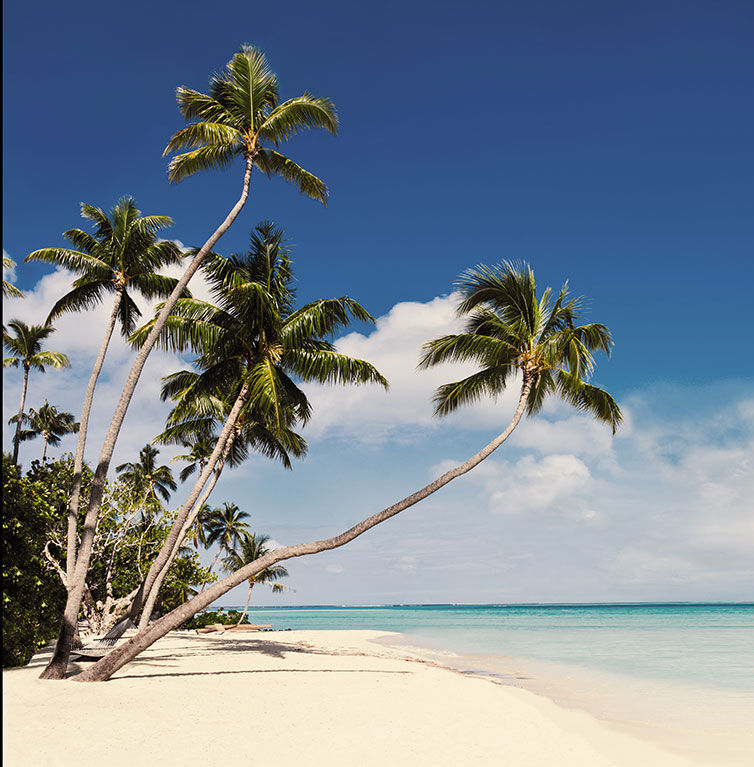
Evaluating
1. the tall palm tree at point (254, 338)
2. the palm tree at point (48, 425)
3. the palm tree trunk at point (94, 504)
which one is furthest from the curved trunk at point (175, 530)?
the palm tree at point (48, 425)

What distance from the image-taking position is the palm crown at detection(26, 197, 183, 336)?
14242 millimetres

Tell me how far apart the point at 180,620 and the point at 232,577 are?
3.83 feet

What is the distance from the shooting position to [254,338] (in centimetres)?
1522

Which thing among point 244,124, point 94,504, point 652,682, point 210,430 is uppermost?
point 244,124

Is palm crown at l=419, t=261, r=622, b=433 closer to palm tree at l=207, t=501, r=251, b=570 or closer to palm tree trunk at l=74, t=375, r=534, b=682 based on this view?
palm tree trunk at l=74, t=375, r=534, b=682

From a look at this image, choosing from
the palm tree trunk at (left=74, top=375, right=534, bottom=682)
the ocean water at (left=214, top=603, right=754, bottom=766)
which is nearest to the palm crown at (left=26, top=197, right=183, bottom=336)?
the palm tree trunk at (left=74, top=375, right=534, bottom=682)

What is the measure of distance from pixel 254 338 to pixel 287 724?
30.4 ft

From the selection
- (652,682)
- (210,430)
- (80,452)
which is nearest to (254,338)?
(80,452)

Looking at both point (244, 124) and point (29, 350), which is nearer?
point (244, 124)

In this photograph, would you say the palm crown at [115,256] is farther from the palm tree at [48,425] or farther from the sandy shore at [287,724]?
the palm tree at [48,425]

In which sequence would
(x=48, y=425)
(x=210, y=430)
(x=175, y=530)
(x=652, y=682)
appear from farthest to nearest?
(x=48, y=425) < (x=210, y=430) < (x=652, y=682) < (x=175, y=530)

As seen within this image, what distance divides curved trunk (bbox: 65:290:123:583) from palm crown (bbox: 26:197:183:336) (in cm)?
63

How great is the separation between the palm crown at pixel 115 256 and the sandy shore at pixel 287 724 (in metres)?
8.27

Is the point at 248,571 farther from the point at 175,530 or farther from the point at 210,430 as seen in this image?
the point at 210,430
